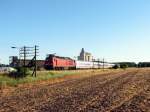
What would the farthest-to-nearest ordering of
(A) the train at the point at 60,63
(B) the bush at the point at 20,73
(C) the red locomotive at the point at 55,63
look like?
(A) the train at the point at 60,63, (C) the red locomotive at the point at 55,63, (B) the bush at the point at 20,73

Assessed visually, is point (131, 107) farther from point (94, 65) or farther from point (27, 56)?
point (94, 65)

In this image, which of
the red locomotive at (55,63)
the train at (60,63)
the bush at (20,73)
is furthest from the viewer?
the train at (60,63)

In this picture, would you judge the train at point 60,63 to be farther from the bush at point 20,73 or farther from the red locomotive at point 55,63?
the bush at point 20,73

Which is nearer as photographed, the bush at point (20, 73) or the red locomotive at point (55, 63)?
the bush at point (20, 73)

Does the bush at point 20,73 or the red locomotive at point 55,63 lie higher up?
the red locomotive at point 55,63

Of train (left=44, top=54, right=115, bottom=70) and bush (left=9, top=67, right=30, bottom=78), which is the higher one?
train (left=44, top=54, right=115, bottom=70)

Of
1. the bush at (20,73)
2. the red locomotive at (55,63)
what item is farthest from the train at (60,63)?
the bush at (20,73)

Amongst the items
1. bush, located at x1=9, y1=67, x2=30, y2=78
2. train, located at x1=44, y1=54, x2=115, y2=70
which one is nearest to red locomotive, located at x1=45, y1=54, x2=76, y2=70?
train, located at x1=44, y1=54, x2=115, y2=70

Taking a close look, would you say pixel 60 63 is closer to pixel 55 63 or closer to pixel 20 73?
pixel 55 63

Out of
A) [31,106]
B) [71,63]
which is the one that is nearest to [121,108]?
[31,106]

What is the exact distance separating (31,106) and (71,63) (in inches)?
3149

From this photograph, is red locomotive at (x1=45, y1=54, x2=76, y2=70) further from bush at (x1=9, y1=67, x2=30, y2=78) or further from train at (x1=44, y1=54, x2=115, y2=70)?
bush at (x1=9, y1=67, x2=30, y2=78)

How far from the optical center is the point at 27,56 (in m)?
49.3

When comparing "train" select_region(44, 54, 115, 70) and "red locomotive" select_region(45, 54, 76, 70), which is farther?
"train" select_region(44, 54, 115, 70)
